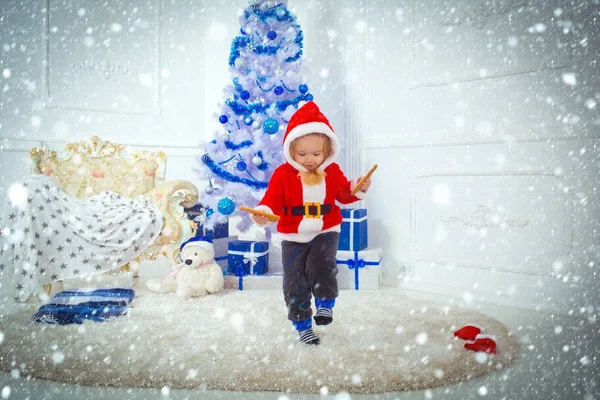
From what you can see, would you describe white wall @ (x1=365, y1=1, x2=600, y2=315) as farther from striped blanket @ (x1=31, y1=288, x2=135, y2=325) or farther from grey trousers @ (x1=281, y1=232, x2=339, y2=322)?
A: striped blanket @ (x1=31, y1=288, x2=135, y2=325)

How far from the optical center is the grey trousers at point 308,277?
6.58 feet

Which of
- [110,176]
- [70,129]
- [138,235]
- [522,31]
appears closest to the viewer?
[522,31]

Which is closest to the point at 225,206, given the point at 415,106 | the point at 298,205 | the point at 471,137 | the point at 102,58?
the point at 298,205

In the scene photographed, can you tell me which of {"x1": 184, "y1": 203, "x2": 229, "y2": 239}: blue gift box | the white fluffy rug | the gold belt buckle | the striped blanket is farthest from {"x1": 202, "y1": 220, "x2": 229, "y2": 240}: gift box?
the gold belt buckle

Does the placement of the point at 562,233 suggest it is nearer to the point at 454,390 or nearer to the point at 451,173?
the point at 451,173

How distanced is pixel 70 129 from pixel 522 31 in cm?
382

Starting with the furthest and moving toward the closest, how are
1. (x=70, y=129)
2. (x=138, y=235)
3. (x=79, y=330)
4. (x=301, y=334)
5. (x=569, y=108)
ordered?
(x=70, y=129)
(x=138, y=235)
(x=569, y=108)
(x=79, y=330)
(x=301, y=334)

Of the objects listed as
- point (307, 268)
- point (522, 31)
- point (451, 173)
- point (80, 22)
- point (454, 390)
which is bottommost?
point (454, 390)

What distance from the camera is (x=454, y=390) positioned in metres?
1.60

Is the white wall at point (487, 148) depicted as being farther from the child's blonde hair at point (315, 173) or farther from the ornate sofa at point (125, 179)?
the ornate sofa at point (125, 179)

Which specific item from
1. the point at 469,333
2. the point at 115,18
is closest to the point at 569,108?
the point at 469,333

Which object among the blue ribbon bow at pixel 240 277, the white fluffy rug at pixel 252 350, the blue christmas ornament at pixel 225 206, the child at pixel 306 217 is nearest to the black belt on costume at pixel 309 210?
the child at pixel 306 217

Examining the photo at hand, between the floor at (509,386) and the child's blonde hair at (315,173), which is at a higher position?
the child's blonde hair at (315,173)

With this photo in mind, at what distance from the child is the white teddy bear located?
105 centimetres
